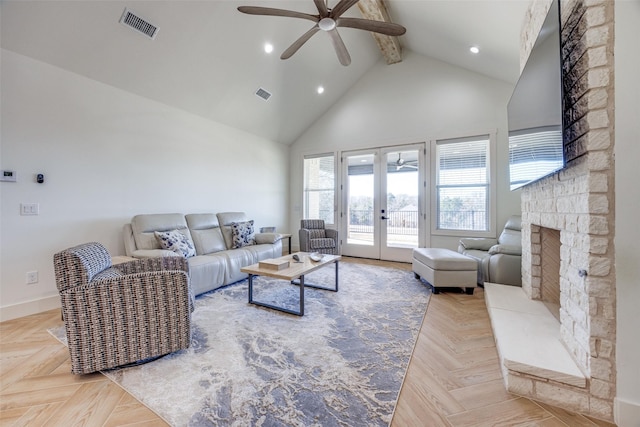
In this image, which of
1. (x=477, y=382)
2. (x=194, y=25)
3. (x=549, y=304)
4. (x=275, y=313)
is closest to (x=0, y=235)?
(x=275, y=313)

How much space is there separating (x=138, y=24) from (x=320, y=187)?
403cm

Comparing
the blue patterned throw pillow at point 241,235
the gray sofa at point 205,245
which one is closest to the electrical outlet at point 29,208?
the gray sofa at point 205,245

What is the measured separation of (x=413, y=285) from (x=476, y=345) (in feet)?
4.93

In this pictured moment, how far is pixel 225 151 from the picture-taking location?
4824 millimetres

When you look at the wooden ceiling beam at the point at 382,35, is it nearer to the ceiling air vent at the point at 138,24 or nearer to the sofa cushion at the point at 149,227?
the ceiling air vent at the point at 138,24

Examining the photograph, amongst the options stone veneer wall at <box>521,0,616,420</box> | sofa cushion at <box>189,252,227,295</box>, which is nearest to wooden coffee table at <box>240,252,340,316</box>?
sofa cushion at <box>189,252,227,295</box>

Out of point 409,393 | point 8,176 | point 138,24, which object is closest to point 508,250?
point 409,393

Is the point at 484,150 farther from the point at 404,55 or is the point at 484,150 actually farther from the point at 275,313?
the point at 275,313

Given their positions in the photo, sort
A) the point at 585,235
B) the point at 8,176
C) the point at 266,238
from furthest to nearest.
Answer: the point at 266,238 < the point at 8,176 < the point at 585,235

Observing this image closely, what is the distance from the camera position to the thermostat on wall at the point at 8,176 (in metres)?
2.47

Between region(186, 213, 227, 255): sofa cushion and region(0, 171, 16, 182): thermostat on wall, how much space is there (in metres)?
1.72

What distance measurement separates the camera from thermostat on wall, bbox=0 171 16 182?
97.1 inches

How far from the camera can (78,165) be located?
2977mm

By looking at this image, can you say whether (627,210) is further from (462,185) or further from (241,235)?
(241,235)
